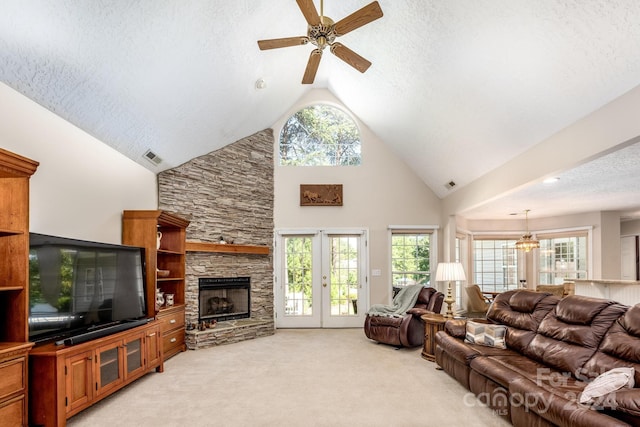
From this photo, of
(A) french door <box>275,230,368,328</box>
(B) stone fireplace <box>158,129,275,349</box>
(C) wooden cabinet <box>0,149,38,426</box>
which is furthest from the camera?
(A) french door <box>275,230,368,328</box>

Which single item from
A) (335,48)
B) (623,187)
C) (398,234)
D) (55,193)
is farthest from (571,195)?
(55,193)

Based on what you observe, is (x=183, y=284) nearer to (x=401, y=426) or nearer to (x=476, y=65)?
(x=401, y=426)

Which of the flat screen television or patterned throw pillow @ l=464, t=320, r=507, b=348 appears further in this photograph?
patterned throw pillow @ l=464, t=320, r=507, b=348

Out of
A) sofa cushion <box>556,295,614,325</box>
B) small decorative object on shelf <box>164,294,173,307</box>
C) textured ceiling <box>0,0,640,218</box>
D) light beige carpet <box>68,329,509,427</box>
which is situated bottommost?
light beige carpet <box>68,329,509,427</box>

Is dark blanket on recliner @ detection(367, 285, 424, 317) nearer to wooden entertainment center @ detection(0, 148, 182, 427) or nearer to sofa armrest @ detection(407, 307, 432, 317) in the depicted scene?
sofa armrest @ detection(407, 307, 432, 317)

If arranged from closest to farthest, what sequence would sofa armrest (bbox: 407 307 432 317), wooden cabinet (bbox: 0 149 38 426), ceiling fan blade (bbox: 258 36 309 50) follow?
wooden cabinet (bbox: 0 149 38 426), ceiling fan blade (bbox: 258 36 309 50), sofa armrest (bbox: 407 307 432 317)

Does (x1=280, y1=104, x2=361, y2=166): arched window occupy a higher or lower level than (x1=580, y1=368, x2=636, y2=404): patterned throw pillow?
A: higher

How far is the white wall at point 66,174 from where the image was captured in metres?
3.29

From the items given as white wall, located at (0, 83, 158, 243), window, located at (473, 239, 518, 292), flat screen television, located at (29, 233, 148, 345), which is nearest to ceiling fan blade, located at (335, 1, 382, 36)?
white wall, located at (0, 83, 158, 243)

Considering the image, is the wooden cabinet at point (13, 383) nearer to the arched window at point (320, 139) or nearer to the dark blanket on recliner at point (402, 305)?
the dark blanket on recliner at point (402, 305)

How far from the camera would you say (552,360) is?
342 cm

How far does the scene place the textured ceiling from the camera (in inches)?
119

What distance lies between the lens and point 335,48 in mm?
3588

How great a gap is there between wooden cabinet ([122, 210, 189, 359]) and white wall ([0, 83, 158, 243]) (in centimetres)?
20
